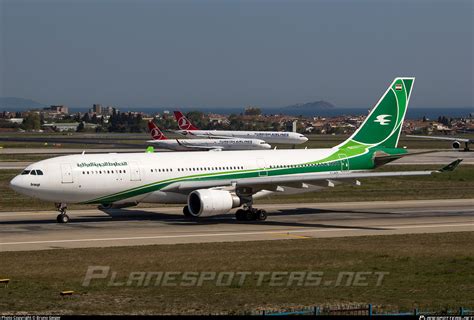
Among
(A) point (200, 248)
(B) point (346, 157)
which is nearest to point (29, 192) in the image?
(A) point (200, 248)

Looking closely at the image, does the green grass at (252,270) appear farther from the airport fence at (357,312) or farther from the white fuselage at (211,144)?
the white fuselage at (211,144)

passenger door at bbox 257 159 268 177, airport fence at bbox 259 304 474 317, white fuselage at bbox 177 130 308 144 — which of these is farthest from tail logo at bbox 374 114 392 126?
white fuselage at bbox 177 130 308 144

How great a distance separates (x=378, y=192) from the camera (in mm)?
65750

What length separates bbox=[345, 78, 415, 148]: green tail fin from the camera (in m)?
55.1

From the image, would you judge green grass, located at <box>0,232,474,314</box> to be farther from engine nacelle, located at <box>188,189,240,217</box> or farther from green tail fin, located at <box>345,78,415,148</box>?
green tail fin, located at <box>345,78,415,148</box>

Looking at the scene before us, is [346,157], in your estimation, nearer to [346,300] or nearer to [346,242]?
[346,242]

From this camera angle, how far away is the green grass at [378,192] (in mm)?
58094

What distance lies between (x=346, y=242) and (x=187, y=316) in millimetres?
17275

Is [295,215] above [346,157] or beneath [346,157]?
beneath

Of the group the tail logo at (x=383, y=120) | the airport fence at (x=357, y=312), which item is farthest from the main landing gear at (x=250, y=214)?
the airport fence at (x=357, y=312)

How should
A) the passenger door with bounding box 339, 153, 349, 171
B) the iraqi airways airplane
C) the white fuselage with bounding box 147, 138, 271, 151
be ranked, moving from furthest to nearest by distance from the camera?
the white fuselage with bounding box 147, 138, 271, 151 < the passenger door with bounding box 339, 153, 349, 171 < the iraqi airways airplane

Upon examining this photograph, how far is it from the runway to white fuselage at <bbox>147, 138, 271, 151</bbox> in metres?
69.0

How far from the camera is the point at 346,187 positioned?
68938 mm

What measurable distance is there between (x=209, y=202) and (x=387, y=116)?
612 inches
